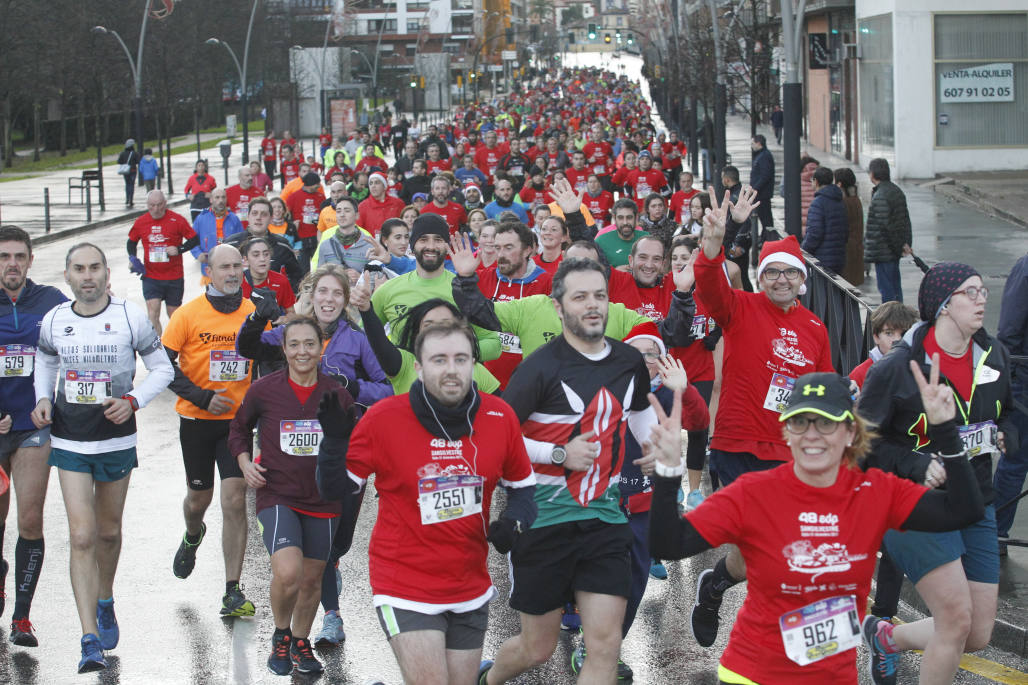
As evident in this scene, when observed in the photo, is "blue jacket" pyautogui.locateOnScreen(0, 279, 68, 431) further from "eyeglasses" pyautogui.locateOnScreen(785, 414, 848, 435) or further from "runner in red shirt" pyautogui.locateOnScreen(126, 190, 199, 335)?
"runner in red shirt" pyautogui.locateOnScreen(126, 190, 199, 335)

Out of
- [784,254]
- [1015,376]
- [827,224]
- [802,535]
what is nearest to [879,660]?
[784,254]

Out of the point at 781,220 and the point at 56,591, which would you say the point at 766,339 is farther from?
the point at 781,220

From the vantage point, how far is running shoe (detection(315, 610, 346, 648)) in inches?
284

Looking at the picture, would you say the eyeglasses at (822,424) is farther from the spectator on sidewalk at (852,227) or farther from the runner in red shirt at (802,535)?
the spectator on sidewalk at (852,227)

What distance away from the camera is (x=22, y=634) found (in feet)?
23.6

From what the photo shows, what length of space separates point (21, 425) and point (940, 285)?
4497mm

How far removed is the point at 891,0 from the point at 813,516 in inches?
1183

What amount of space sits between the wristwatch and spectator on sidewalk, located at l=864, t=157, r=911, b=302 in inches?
413

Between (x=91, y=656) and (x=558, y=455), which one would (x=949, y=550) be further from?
(x=91, y=656)

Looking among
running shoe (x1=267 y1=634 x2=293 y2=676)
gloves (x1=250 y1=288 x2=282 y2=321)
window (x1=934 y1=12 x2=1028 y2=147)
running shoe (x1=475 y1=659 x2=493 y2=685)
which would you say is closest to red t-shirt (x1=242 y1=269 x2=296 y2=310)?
gloves (x1=250 y1=288 x2=282 y2=321)

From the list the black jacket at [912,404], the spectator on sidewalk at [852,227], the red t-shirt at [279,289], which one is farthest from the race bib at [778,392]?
the spectator on sidewalk at [852,227]

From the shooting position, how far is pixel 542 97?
298ft

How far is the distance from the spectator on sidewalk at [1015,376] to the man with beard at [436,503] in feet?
13.6

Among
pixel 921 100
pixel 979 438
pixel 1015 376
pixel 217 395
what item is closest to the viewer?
pixel 979 438
